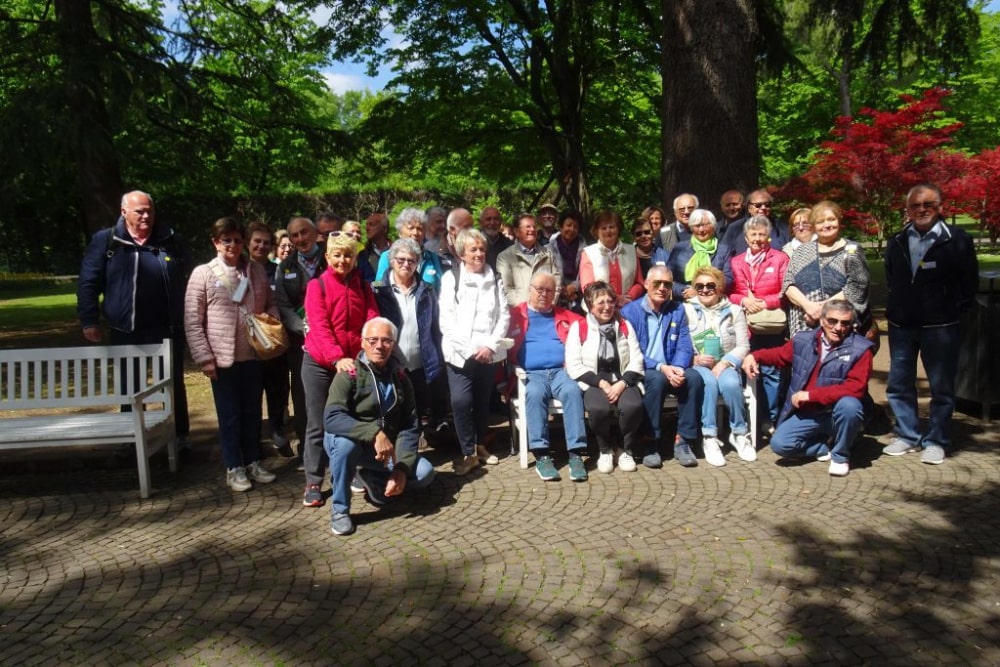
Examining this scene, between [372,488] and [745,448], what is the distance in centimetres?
290

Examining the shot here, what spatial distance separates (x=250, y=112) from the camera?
1356 cm

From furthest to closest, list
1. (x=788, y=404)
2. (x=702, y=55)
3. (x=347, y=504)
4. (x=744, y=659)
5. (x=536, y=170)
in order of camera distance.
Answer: (x=536, y=170)
(x=702, y=55)
(x=788, y=404)
(x=347, y=504)
(x=744, y=659)

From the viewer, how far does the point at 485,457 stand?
599 centimetres

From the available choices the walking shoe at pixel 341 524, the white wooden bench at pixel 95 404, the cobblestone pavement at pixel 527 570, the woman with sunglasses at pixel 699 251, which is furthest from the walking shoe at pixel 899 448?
the white wooden bench at pixel 95 404

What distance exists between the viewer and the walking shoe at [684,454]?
5.72 m

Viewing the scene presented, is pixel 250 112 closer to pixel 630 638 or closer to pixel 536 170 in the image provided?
pixel 536 170

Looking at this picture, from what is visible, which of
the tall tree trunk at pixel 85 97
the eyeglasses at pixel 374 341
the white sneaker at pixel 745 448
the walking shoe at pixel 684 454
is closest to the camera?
the eyeglasses at pixel 374 341

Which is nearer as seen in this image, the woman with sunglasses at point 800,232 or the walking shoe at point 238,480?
the walking shoe at point 238,480

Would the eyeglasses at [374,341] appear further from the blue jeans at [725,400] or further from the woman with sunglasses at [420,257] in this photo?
the blue jeans at [725,400]

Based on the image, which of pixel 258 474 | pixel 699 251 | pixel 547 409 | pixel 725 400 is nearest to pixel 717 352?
pixel 725 400

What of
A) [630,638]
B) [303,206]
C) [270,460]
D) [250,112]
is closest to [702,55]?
[270,460]

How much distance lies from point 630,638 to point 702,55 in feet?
20.8

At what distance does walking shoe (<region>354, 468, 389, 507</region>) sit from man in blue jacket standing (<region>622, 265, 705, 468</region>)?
2.05 meters

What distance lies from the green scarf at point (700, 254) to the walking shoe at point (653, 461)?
1789 millimetres
